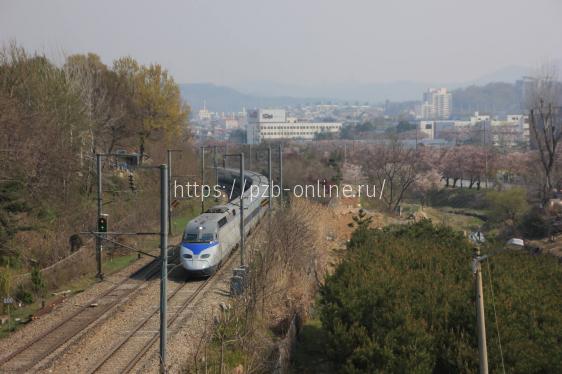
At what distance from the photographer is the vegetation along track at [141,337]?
53.5 ft

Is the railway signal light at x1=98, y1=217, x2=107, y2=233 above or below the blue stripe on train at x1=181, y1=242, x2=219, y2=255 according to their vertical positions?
above

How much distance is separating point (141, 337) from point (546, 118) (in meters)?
38.1

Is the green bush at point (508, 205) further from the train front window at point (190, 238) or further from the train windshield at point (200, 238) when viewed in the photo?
the train front window at point (190, 238)

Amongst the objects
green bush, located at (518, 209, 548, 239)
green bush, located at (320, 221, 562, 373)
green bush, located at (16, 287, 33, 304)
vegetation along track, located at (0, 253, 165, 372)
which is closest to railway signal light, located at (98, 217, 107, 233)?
vegetation along track, located at (0, 253, 165, 372)

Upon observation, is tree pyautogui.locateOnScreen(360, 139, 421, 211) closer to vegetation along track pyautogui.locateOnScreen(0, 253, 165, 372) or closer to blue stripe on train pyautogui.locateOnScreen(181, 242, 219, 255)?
blue stripe on train pyautogui.locateOnScreen(181, 242, 219, 255)

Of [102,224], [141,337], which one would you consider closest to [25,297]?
[102,224]

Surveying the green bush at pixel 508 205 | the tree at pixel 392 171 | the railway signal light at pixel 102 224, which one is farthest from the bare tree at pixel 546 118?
the railway signal light at pixel 102 224

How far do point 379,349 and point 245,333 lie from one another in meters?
4.33

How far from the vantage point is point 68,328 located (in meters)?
19.3

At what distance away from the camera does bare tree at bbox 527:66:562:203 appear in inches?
1834

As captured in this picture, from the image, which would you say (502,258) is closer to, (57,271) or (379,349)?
(379,349)

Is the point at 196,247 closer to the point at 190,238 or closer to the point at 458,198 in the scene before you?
the point at 190,238

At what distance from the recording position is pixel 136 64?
57750 mm

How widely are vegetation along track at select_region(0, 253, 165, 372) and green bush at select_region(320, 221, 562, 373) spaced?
7.11 m
